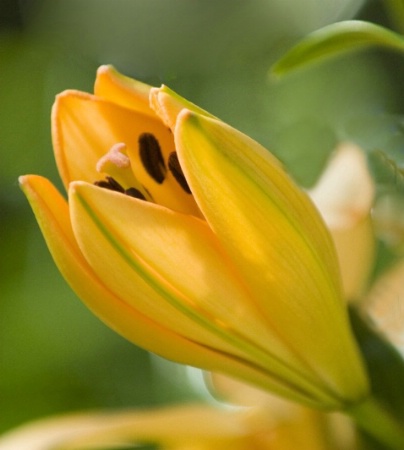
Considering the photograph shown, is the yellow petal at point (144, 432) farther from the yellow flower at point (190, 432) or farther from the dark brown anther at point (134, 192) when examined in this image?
the dark brown anther at point (134, 192)

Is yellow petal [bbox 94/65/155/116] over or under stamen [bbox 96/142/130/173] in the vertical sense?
over

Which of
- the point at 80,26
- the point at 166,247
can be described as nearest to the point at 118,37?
the point at 80,26

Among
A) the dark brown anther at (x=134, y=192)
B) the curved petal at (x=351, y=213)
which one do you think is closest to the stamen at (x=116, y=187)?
the dark brown anther at (x=134, y=192)

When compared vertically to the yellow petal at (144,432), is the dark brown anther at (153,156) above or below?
above

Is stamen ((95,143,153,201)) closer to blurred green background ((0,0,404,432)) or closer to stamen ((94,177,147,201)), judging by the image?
stamen ((94,177,147,201))

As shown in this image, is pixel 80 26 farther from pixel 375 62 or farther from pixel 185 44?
pixel 375 62

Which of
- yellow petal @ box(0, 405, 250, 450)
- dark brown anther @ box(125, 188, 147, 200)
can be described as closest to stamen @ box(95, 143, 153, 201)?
dark brown anther @ box(125, 188, 147, 200)

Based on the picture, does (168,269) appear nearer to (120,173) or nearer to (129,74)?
(120,173)
